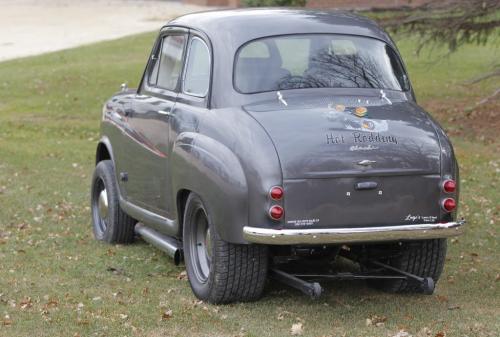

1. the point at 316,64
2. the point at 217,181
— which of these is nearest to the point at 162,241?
the point at 217,181

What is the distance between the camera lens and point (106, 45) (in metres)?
26.5

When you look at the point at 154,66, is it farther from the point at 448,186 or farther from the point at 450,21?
the point at 450,21

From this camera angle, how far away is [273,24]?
796 cm

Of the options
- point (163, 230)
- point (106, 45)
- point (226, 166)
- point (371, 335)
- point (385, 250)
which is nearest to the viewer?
point (371, 335)

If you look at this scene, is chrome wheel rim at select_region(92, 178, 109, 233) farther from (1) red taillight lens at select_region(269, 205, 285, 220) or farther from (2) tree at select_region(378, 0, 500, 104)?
(2) tree at select_region(378, 0, 500, 104)

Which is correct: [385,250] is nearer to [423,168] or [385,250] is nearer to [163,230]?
[423,168]

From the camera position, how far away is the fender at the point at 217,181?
6.91 meters

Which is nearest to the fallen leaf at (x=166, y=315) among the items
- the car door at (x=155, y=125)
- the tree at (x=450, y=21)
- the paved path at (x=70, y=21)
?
the car door at (x=155, y=125)

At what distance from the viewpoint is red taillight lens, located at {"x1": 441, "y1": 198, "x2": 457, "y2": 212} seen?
708cm

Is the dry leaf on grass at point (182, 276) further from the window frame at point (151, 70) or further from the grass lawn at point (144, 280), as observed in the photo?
the window frame at point (151, 70)

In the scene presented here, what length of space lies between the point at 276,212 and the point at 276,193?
4.6 inches

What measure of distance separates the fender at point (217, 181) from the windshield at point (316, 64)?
0.56 meters

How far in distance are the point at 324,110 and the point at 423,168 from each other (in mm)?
764

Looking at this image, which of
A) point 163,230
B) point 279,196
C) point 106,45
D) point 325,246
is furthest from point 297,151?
point 106,45
